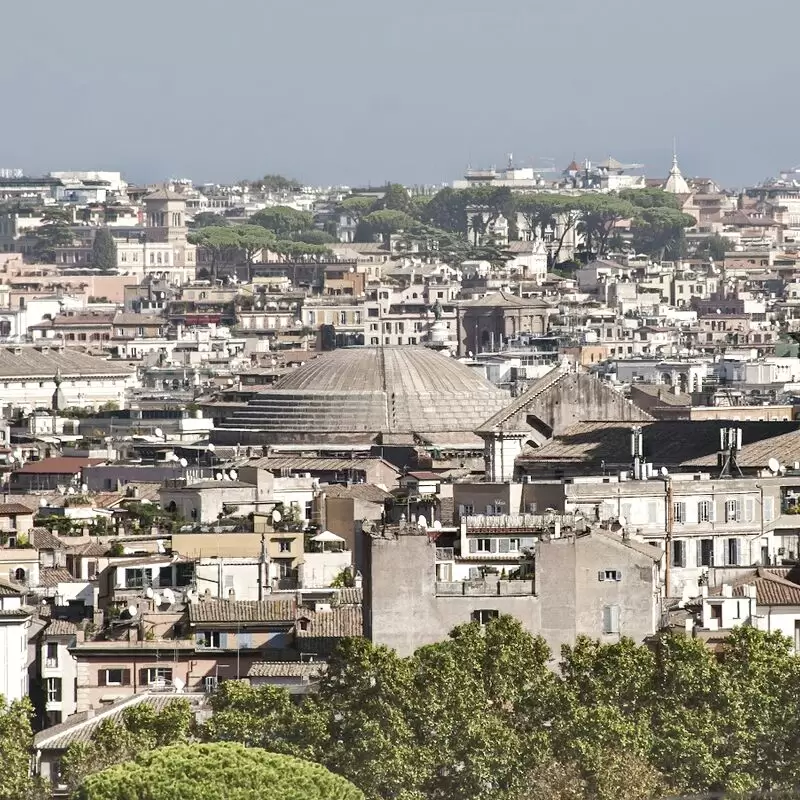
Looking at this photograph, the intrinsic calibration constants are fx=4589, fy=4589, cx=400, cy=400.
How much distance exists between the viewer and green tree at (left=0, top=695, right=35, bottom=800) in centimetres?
4266

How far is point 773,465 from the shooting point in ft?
206

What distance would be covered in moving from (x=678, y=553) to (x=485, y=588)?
387 inches

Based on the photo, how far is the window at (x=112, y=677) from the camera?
49625 mm

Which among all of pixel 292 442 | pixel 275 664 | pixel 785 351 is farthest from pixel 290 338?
pixel 275 664

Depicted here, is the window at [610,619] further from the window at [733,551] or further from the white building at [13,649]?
the window at [733,551]

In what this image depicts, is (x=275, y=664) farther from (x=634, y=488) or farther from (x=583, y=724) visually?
(x=634, y=488)

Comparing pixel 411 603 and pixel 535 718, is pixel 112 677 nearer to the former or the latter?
pixel 411 603

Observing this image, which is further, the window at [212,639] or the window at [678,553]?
the window at [678,553]

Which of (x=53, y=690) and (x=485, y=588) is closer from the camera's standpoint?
(x=485, y=588)

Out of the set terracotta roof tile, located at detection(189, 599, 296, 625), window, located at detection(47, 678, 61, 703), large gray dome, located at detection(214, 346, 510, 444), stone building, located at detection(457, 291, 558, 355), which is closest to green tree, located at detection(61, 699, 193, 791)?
terracotta roof tile, located at detection(189, 599, 296, 625)

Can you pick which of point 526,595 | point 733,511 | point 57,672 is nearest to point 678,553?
point 733,511

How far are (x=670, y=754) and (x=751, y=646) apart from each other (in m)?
2.20

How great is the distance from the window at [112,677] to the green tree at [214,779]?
29.8 feet

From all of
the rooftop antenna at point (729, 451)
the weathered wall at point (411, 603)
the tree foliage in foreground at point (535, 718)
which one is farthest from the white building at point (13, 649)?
the rooftop antenna at point (729, 451)
